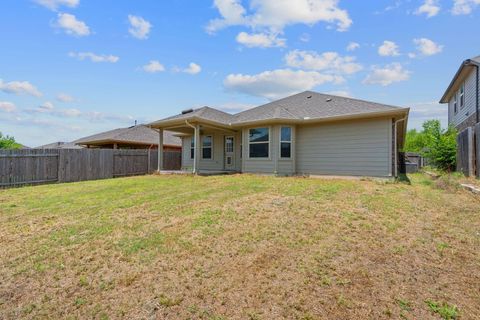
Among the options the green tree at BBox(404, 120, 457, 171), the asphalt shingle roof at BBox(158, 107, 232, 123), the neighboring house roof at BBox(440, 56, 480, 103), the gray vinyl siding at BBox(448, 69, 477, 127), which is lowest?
the green tree at BBox(404, 120, 457, 171)

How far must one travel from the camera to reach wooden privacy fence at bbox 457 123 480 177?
9587 mm

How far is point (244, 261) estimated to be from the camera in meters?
3.58

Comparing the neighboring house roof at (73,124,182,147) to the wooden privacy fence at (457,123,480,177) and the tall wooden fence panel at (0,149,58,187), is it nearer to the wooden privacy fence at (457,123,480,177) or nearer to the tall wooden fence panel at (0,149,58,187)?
the tall wooden fence panel at (0,149,58,187)

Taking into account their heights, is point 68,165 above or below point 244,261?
above

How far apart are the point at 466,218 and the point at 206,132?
13.5 meters

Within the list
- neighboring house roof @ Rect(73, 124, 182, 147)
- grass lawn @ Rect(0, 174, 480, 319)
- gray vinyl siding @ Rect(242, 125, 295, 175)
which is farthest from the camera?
neighboring house roof @ Rect(73, 124, 182, 147)

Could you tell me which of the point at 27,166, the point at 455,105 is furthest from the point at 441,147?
the point at 27,166

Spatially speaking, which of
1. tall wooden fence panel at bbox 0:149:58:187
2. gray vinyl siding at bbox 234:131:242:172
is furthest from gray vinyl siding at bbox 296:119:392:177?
tall wooden fence panel at bbox 0:149:58:187

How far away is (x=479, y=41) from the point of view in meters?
14.9

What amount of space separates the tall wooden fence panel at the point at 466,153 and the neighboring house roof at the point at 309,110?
2528mm

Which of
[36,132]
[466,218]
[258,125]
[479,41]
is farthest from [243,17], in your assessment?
[36,132]

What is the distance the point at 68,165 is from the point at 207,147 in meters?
7.54

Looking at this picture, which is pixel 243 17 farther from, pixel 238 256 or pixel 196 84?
pixel 238 256

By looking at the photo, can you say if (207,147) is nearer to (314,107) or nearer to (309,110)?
(309,110)
